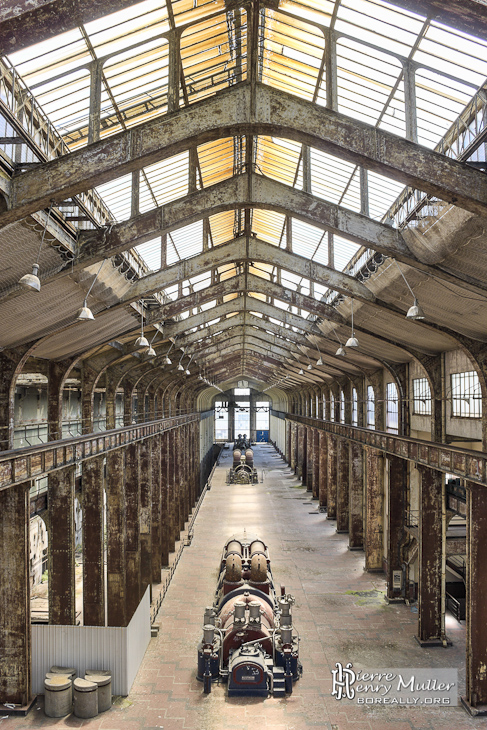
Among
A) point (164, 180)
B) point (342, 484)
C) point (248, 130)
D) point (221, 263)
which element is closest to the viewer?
point (248, 130)

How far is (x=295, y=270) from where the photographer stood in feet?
44.1

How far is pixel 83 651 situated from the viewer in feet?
40.1

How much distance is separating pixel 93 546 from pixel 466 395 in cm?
1133

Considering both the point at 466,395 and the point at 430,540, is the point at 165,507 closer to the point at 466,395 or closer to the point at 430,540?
the point at 430,540

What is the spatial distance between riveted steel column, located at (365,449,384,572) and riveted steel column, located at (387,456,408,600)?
284 centimetres

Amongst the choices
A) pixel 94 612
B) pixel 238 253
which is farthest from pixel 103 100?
pixel 94 612

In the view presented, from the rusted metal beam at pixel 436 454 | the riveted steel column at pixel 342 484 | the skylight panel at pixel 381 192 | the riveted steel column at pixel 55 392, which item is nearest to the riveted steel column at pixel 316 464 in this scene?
the riveted steel column at pixel 342 484

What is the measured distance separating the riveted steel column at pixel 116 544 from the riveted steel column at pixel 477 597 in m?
11.0

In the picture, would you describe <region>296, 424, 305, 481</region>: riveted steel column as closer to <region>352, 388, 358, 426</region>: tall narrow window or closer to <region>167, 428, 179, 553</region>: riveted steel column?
<region>167, 428, 179, 553</region>: riveted steel column

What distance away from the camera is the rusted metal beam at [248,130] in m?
7.29

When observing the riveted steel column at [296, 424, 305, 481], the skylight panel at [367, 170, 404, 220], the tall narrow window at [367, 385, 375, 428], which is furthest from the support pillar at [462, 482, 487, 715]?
the riveted steel column at [296, 424, 305, 481]

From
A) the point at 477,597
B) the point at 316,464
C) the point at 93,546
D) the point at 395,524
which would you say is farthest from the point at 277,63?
the point at 316,464

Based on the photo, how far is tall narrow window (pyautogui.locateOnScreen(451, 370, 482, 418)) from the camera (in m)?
13.0

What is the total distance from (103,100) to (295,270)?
6125mm
